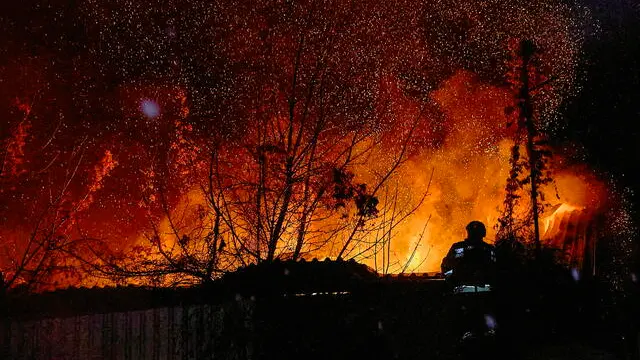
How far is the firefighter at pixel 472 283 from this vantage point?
9.09m

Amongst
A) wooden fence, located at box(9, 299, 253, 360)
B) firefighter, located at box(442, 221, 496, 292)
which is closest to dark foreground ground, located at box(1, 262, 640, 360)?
wooden fence, located at box(9, 299, 253, 360)

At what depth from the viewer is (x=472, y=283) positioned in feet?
32.2

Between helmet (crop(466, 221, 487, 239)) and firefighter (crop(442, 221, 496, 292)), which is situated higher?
helmet (crop(466, 221, 487, 239))

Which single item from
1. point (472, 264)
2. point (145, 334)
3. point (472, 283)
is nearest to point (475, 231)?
point (472, 264)

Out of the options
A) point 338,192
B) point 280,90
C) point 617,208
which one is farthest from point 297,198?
point 617,208

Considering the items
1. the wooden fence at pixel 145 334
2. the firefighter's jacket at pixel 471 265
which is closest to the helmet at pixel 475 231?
the firefighter's jacket at pixel 471 265

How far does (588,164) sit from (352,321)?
1956 centimetres

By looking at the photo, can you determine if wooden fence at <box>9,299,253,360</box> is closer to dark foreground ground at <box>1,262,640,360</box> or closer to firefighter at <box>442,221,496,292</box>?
dark foreground ground at <box>1,262,640,360</box>

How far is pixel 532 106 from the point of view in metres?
18.7

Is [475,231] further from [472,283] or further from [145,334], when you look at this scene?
[145,334]

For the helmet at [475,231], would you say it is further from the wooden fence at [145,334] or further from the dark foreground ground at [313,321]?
the wooden fence at [145,334]

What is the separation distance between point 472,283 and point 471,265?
0.94 ft

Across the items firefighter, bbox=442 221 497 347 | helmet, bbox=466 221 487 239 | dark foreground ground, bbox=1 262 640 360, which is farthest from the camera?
helmet, bbox=466 221 487 239

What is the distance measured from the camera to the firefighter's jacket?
32.1ft
